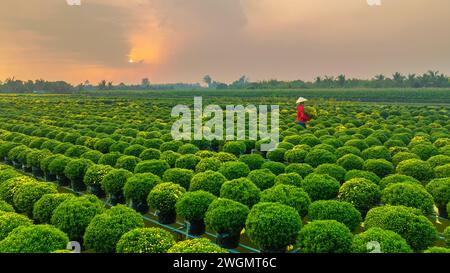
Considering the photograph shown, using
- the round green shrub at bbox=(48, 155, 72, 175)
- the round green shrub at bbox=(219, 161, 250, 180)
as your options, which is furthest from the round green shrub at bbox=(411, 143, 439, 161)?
the round green shrub at bbox=(48, 155, 72, 175)

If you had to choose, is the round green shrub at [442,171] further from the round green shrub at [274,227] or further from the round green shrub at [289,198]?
the round green shrub at [274,227]

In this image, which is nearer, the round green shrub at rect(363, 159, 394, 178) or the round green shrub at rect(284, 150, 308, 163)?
the round green shrub at rect(363, 159, 394, 178)

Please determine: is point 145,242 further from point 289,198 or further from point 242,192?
point 289,198

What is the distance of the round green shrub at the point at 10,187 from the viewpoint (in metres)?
9.70

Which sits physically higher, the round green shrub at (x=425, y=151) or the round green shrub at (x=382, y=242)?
the round green shrub at (x=425, y=151)

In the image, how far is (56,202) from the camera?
8.58 meters

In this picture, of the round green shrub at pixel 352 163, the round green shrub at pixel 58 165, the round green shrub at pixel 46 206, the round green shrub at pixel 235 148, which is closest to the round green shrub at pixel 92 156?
the round green shrub at pixel 58 165

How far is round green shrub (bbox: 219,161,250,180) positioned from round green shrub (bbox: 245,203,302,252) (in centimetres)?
409

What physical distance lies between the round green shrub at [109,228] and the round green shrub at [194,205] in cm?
144

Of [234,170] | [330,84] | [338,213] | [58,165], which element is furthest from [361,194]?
[330,84]

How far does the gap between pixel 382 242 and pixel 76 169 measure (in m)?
10.5

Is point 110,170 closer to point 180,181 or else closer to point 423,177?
point 180,181

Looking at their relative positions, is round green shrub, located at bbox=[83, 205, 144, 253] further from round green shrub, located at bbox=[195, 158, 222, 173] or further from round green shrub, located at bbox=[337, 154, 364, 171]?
round green shrub, located at bbox=[337, 154, 364, 171]

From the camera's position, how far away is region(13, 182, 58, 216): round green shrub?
920 centimetres
